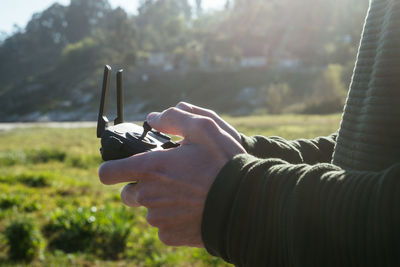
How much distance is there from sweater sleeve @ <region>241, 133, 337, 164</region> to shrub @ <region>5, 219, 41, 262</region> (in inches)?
155

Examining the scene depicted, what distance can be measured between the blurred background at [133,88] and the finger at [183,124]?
3.28 m

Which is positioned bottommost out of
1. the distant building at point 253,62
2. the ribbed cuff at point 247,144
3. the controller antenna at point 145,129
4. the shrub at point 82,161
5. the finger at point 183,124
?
the shrub at point 82,161

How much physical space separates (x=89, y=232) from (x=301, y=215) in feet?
15.1

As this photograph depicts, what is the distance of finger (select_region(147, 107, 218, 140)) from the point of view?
1.09 m

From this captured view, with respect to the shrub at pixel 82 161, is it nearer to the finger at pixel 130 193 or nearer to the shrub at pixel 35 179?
the shrub at pixel 35 179

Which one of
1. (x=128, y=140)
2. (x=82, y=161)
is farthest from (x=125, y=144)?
(x=82, y=161)

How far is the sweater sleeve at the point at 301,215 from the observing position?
83 centimetres

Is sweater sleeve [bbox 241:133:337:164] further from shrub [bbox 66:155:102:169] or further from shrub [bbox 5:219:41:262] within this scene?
shrub [bbox 66:155:102:169]

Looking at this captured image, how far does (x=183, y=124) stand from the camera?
1.15 meters

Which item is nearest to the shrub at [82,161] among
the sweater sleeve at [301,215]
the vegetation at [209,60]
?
the sweater sleeve at [301,215]

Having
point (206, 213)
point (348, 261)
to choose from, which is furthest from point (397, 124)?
point (206, 213)

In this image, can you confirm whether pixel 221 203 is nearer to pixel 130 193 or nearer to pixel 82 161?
pixel 130 193

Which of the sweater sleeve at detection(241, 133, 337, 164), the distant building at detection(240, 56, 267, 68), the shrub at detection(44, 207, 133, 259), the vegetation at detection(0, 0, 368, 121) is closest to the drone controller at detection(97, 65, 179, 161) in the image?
the sweater sleeve at detection(241, 133, 337, 164)

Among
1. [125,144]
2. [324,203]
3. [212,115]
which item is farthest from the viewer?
[212,115]
